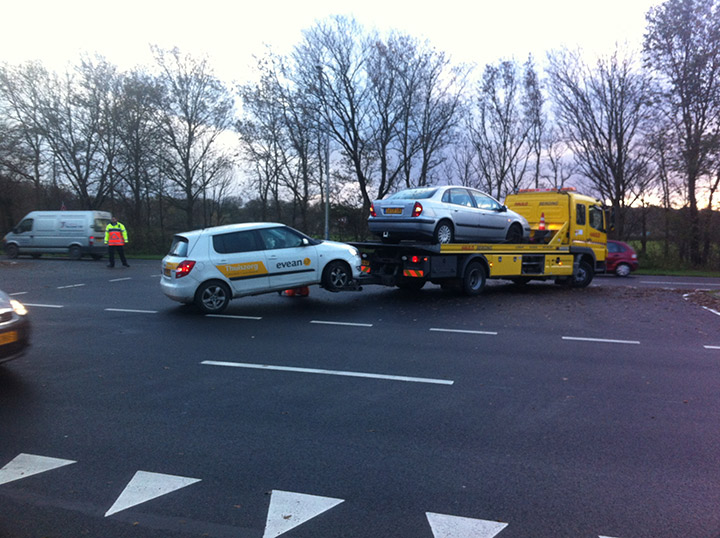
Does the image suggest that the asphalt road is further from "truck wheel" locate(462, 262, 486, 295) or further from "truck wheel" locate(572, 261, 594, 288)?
"truck wheel" locate(572, 261, 594, 288)

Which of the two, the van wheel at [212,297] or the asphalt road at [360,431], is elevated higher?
the van wheel at [212,297]

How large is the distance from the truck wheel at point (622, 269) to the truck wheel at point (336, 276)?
16223 mm

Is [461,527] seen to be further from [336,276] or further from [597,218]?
[597,218]

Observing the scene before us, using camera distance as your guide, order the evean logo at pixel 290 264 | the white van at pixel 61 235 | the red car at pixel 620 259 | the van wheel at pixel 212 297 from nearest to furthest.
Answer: the van wheel at pixel 212 297
the evean logo at pixel 290 264
the red car at pixel 620 259
the white van at pixel 61 235

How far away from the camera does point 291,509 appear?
3.42 meters

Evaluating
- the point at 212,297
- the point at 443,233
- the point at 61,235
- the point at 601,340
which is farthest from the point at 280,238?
the point at 61,235

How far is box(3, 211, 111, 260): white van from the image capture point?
2756 cm

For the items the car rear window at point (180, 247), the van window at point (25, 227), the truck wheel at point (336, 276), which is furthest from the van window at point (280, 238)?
the van window at point (25, 227)

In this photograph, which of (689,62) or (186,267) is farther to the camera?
(689,62)

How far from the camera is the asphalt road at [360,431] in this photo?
336cm

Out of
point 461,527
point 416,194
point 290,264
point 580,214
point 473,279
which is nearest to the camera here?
point 461,527

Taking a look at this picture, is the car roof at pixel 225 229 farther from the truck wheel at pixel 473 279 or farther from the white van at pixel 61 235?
the white van at pixel 61 235

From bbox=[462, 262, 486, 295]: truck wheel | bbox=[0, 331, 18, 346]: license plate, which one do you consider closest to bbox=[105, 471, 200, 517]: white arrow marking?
bbox=[0, 331, 18, 346]: license plate

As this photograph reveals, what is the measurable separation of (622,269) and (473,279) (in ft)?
43.1
